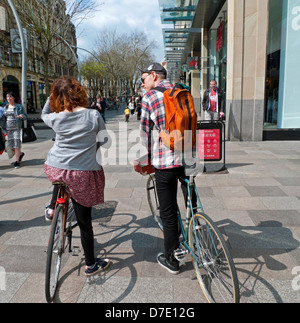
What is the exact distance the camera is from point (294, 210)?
14.3ft

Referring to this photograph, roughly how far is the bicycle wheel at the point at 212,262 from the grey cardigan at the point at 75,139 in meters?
1.03

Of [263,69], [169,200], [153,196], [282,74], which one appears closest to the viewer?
[169,200]

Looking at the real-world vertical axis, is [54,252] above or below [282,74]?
below

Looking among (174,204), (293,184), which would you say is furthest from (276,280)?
A: (293,184)

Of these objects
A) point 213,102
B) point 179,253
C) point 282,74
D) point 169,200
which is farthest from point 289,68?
point 179,253

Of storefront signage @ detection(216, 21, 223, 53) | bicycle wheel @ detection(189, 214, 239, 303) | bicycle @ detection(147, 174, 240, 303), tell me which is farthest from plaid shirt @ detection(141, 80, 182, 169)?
storefront signage @ detection(216, 21, 223, 53)

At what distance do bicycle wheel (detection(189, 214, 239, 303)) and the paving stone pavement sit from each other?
5.4 inches

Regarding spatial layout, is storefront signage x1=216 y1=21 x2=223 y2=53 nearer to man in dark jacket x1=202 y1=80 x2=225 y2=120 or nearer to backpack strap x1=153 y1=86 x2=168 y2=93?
man in dark jacket x1=202 y1=80 x2=225 y2=120

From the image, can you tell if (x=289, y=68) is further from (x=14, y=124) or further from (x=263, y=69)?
(x=14, y=124)

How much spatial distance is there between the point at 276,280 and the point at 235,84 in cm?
847

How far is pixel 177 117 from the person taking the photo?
2529 mm

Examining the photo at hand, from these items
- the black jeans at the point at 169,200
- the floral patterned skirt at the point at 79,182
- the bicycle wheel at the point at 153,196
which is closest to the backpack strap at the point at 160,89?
the black jeans at the point at 169,200

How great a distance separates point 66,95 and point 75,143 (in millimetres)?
399
